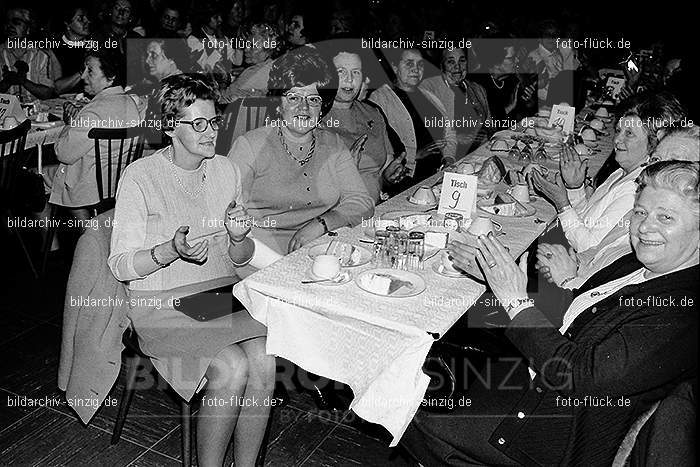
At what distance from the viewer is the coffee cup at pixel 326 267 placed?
2125 millimetres

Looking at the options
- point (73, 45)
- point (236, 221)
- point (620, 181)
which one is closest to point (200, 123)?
point (236, 221)

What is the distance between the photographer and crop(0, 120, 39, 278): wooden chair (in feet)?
11.3

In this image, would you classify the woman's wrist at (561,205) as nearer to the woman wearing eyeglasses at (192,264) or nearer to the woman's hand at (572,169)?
the woman's hand at (572,169)

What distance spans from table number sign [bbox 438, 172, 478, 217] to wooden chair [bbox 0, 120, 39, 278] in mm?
2109

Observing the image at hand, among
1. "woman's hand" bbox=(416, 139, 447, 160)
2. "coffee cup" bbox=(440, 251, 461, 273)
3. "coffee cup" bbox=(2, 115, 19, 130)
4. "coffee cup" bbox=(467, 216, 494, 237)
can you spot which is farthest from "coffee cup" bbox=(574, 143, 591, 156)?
"coffee cup" bbox=(2, 115, 19, 130)

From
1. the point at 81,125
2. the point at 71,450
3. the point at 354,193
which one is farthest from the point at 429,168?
the point at 71,450

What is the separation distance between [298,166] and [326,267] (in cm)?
90

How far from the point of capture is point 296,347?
6.83 feet

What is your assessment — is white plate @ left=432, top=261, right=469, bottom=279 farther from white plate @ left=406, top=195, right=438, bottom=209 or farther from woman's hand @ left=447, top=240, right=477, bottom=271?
white plate @ left=406, top=195, right=438, bottom=209

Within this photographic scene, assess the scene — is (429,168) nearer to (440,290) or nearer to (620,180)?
(620,180)

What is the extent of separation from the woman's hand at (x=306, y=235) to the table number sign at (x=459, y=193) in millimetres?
505

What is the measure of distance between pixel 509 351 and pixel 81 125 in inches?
92.7

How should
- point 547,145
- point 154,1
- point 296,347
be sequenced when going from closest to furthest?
1. point 296,347
2. point 547,145
3. point 154,1

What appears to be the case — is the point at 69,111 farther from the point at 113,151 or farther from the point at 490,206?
the point at 490,206
